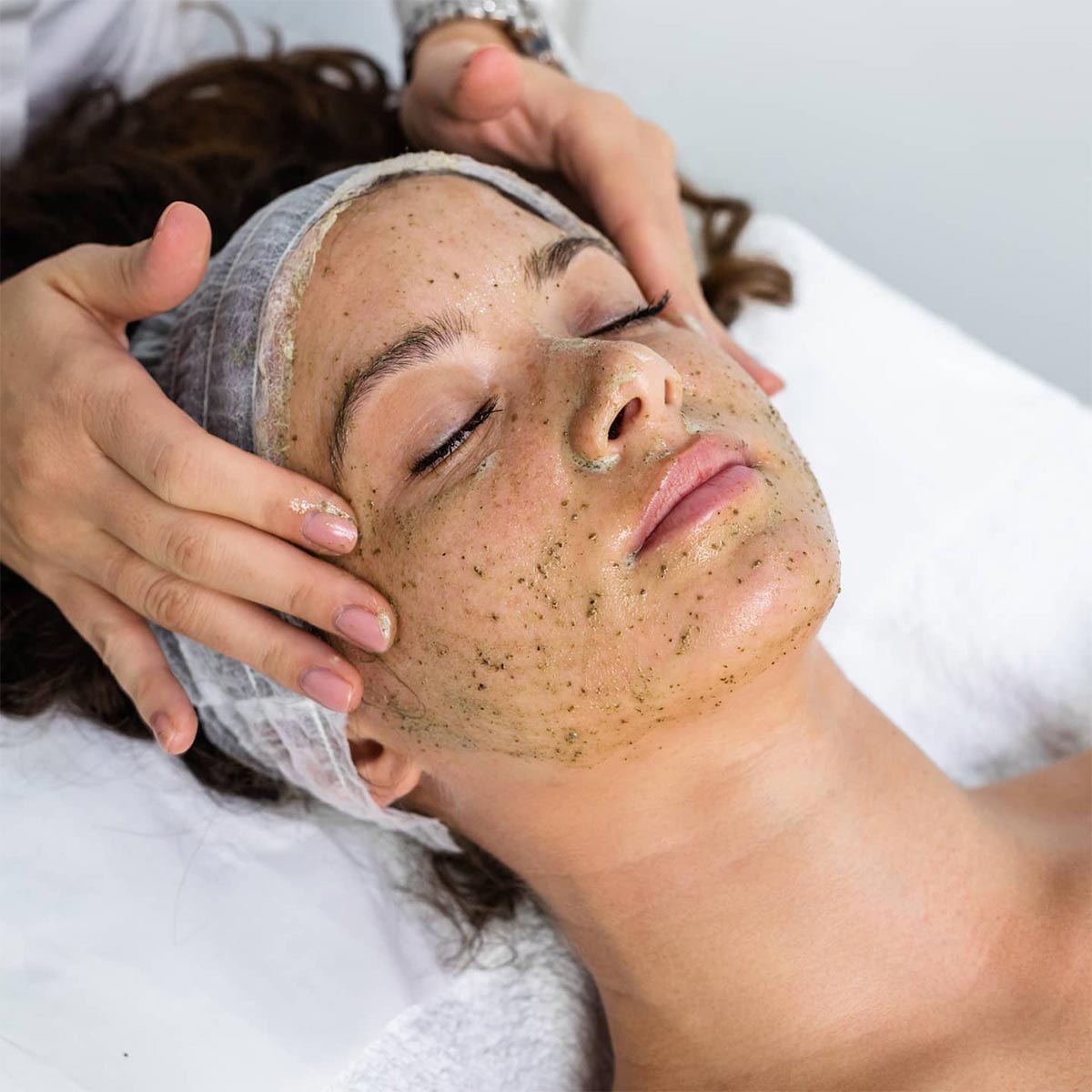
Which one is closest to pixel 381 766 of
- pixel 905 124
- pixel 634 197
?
pixel 634 197

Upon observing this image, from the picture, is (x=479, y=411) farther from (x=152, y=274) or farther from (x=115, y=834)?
(x=115, y=834)

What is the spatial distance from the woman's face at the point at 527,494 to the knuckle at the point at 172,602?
0.16 m

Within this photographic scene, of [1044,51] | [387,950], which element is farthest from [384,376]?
[1044,51]

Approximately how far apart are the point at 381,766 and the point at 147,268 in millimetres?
553

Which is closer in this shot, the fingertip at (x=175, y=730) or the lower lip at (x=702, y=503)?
the lower lip at (x=702, y=503)

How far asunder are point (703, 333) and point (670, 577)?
16.9 inches

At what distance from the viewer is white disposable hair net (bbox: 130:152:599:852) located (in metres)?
1.10

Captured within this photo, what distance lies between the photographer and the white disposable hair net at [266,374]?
110cm

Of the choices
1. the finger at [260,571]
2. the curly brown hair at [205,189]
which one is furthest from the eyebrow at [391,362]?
the curly brown hair at [205,189]

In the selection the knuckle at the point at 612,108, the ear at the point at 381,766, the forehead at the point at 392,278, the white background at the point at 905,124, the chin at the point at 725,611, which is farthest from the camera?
the white background at the point at 905,124

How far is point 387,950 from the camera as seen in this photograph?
1288 millimetres

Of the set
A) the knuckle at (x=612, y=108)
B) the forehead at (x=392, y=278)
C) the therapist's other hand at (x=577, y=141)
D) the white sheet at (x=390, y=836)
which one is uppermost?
the knuckle at (x=612, y=108)

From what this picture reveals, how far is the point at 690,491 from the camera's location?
0.97 metres

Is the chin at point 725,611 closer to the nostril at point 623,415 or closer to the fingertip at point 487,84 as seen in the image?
the nostril at point 623,415
